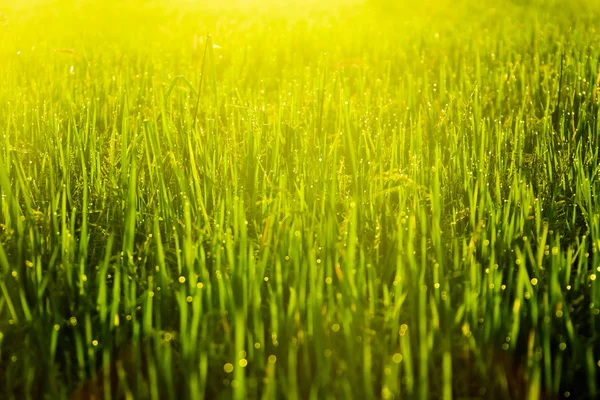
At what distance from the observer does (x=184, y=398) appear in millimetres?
1204

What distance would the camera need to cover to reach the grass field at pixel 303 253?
→ 4.06 feet

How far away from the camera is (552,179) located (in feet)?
6.58

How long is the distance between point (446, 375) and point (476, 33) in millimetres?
3921

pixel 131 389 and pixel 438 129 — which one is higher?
pixel 438 129

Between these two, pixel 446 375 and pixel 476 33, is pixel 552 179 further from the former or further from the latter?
pixel 476 33

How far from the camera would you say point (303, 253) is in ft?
4.94

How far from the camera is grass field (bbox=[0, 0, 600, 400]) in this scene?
4.06ft

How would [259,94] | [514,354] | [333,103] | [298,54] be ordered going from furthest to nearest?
1. [298,54]
2. [259,94]
3. [333,103]
4. [514,354]

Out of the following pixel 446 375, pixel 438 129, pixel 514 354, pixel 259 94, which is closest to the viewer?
pixel 446 375

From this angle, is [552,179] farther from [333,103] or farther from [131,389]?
→ [131,389]

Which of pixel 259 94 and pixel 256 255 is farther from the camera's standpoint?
pixel 259 94

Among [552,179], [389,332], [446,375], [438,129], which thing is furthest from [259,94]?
[446,375]

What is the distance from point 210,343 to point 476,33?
3858 mm

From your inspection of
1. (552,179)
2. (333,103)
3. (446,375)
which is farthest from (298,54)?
(446,375)
